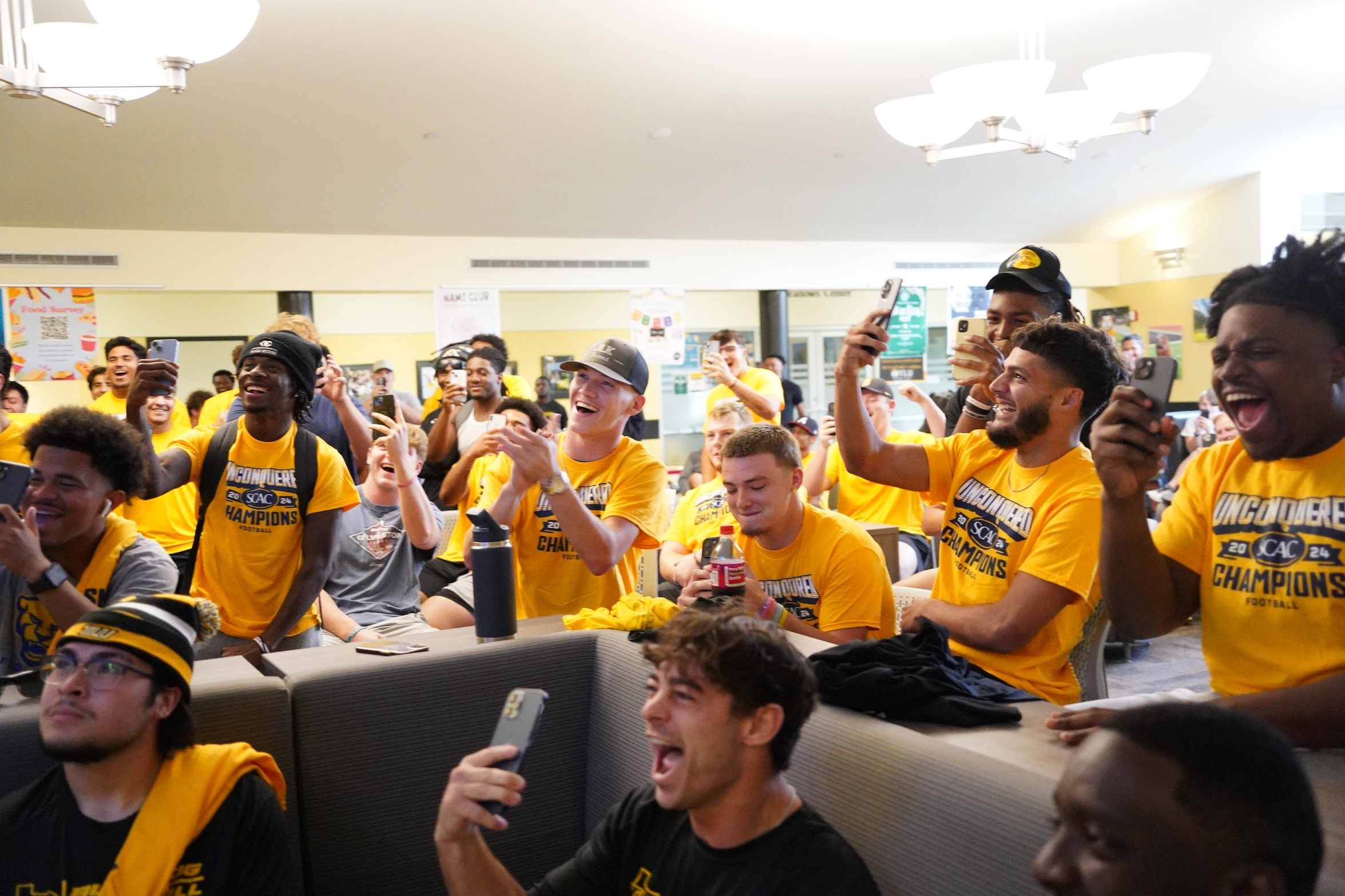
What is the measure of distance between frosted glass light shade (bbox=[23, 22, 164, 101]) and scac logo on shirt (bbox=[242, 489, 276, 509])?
189 centimetres

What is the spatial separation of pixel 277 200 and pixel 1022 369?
22.9 feet

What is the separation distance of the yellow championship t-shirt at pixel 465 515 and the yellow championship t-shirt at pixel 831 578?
1.31 meters

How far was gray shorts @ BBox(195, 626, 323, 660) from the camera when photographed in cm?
293

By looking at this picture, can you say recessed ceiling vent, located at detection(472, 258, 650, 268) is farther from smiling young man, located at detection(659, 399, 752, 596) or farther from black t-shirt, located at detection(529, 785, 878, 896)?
black t-shirt, located at detection(529, 785, 878, 896)

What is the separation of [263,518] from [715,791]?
1.93 metres

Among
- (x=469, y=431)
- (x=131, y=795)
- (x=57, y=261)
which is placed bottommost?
(x=131, y=795)

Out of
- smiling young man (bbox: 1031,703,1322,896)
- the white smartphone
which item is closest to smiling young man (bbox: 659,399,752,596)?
the white smartphone

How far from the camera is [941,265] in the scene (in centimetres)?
1141

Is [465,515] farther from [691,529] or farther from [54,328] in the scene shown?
[54,328]

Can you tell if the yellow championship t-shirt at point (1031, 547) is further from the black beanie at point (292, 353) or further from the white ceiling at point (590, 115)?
the white ceiling at point (590, 115)

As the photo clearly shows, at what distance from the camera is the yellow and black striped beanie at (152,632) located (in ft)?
5.68

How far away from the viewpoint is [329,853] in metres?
2.15

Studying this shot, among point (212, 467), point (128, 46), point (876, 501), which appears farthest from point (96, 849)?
point (876, 501)

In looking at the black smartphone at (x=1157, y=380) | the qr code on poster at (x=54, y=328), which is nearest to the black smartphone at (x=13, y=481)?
the black smartphone at (x=1157, y=380)
